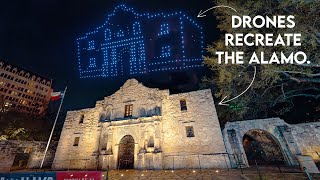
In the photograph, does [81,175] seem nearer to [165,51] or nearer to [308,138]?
[165,51]

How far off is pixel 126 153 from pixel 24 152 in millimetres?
10150

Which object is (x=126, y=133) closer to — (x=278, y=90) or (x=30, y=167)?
(x=30, y=167)

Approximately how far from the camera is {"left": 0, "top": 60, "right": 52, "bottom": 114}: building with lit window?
47.3 metres

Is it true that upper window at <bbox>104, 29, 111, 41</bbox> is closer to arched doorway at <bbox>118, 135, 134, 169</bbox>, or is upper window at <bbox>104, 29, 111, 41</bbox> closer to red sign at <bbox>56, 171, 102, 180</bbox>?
arched doorway at <bbox>118, 135, 134, 169</bbox>

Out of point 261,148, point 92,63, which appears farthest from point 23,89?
point 261,148

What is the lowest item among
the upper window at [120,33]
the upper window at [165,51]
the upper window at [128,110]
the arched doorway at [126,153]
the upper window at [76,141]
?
the arched doorway at [126,153]

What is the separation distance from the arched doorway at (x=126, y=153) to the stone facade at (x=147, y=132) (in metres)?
0.12

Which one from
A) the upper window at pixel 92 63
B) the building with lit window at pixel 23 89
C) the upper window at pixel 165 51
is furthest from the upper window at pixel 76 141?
the building with lit window at pixel 23 89

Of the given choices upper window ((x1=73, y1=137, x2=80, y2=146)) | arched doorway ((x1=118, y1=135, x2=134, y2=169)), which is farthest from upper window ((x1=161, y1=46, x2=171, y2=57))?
upper window ((x1=73, y1=137, x2=80, y2=146))

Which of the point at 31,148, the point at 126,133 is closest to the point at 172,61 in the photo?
the point at 126,133

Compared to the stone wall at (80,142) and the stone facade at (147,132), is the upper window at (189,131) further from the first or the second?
the stone wall at (80,142)

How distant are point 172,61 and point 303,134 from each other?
11539mm

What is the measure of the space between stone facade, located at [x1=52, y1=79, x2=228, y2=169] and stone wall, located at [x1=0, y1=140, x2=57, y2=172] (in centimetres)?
236

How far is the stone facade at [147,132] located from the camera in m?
13.0
